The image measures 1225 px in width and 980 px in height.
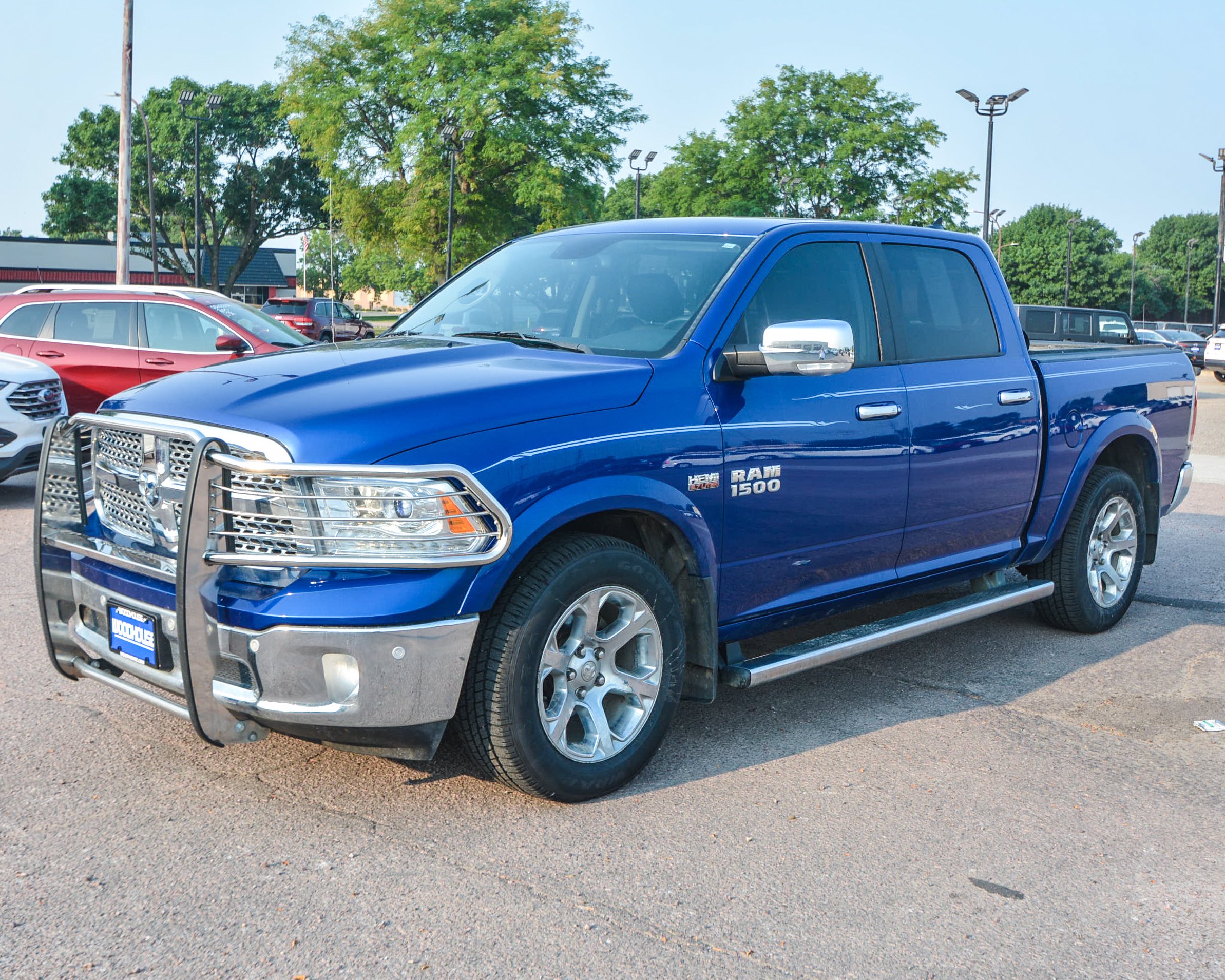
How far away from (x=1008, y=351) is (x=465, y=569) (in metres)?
3.25

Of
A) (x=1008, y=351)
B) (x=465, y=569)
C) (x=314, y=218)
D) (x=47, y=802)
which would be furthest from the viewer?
(x=314, y=218)

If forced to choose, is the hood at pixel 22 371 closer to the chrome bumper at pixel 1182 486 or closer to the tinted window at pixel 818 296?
the tinted window at pixel 818 296

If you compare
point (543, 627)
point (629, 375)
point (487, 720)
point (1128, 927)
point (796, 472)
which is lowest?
point (1128, 927)

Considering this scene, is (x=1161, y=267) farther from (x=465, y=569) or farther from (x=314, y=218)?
(x=465, y=569)

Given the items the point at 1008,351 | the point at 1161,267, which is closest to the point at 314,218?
the point at 1008,351

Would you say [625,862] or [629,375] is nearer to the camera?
[625,862]

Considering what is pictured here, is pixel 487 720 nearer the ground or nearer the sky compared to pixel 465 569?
nearer the ground

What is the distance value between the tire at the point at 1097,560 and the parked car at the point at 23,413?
7.71 m

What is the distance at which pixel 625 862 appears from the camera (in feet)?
11.1

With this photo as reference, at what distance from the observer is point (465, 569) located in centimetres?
334

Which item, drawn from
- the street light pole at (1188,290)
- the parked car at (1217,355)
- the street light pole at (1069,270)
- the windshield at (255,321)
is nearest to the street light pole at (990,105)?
the parked car at (1217,355)

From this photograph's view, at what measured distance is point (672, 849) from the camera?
11.5 ft

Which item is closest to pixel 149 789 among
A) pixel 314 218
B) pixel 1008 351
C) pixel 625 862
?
pixel 625 862

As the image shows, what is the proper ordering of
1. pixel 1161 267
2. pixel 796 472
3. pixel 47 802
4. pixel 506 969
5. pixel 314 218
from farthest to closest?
1. pixel 1161 267
2. pixel 314 218
3. pixel 796 472
4. pixel 47 802
5. pixel 506 969
